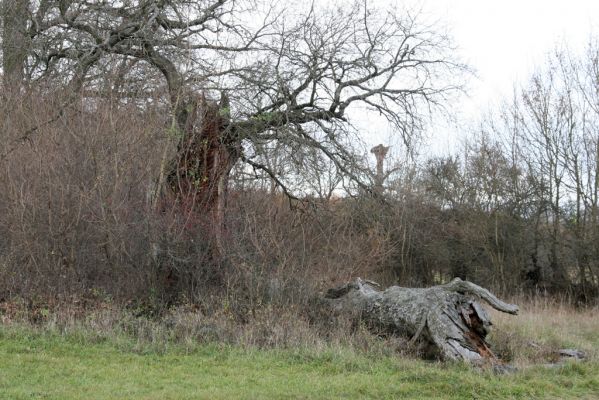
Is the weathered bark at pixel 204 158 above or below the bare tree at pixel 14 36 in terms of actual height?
below

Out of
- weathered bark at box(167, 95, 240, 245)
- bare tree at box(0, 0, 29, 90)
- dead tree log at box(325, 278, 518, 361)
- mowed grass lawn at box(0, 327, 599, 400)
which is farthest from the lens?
bare tree at box(0, 0, 29, 90)

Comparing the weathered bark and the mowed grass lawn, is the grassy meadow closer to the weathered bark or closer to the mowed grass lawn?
the mowed grass lawn

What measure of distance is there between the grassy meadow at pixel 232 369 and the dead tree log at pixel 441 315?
520 mm

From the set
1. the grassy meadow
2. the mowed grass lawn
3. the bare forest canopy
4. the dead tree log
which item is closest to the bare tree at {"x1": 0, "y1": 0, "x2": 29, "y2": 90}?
the bare forest canopy

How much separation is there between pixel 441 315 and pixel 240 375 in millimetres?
3705

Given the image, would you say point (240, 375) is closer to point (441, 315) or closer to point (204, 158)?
point (441, 315)

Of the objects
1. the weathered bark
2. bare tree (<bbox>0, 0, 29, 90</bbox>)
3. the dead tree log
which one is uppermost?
bare tree (<bbox>0, 0, 29, 90</bbox>)

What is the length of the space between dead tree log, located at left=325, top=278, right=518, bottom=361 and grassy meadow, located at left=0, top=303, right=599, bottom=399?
0.52 meters

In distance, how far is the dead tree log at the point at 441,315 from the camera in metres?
9.57

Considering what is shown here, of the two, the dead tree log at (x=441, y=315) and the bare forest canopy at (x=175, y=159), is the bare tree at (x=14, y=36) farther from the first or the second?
the dead tree log at (x=441, y=315)

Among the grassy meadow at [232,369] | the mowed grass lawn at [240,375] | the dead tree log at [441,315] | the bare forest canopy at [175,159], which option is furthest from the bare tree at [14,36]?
the dead tree log at [441,315]

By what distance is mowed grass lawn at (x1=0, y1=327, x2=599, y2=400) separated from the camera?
6.65 meters

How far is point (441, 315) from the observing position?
32.2 ft

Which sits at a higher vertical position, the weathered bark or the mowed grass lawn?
the weathered bark
